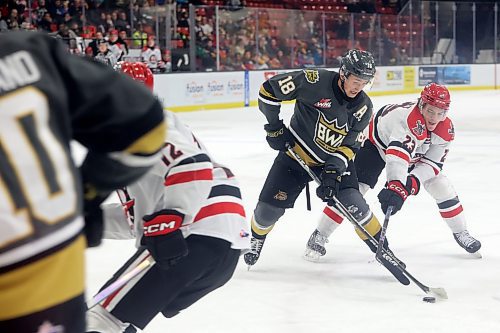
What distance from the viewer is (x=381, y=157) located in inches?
161

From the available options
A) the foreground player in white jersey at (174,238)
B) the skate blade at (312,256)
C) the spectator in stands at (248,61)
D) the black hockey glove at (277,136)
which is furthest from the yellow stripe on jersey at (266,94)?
the spectator in stands at (248,61)

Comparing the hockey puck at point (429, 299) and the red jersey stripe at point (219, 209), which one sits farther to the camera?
the hockey puck at point (429, 299)

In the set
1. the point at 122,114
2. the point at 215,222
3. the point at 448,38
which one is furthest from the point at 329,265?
the point at 448,38

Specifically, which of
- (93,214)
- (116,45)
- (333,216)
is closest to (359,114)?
(333,216)

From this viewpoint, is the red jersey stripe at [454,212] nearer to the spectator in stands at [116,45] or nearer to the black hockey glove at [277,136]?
the black hockey glove at [277,136]

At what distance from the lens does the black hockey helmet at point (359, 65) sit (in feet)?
11.3

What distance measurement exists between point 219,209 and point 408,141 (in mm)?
1897

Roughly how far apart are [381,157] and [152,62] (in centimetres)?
816

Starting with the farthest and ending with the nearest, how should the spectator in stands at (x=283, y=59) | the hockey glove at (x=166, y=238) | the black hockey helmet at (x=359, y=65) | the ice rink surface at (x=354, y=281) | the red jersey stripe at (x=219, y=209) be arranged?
the spectator in stands at (x=283, y=59)
the black hockey helmet at (x=359, y=65)
the ice rink surface at (x=354, y=281)
the red jersey stripe at (x=219, y=209)
the hockey glove at (x=166, y=238)

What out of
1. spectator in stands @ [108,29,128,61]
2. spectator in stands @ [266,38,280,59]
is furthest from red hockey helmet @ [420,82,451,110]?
spectator in stands @ [266,38,280,59]

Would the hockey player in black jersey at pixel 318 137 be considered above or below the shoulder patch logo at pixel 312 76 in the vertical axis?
below

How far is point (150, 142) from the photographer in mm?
1027

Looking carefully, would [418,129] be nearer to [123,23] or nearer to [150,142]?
[150,142]

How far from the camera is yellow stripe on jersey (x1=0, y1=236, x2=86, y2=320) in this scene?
87 cm
